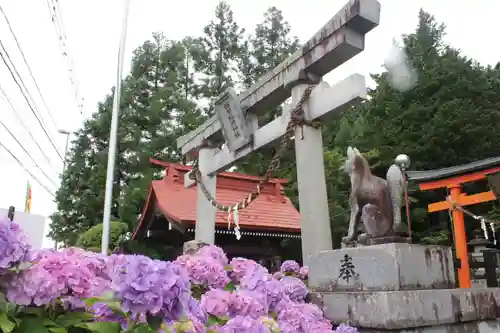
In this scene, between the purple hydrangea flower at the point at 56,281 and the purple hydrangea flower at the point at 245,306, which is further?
the purple hydrangea flower at the point at 245,306

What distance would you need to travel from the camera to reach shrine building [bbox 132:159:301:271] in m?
10.4

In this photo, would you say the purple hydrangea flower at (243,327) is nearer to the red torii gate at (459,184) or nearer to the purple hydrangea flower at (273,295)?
the purple hydrangea flower at (273,295)

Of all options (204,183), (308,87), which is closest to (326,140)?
(204,183)

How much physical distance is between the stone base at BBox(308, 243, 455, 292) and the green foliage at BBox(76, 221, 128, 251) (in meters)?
10.8

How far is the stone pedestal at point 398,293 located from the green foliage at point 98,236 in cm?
1093

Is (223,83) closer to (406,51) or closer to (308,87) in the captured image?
(406,51)

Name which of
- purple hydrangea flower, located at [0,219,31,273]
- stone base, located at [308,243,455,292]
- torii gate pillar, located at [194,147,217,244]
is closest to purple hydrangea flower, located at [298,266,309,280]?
stone base, located at [308,243,455,292]

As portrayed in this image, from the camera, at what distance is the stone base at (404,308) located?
3.01 meters

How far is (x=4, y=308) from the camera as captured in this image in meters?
1.49

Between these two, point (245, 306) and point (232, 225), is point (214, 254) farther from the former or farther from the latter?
point (232, 225)

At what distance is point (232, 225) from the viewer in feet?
33.7

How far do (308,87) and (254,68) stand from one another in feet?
65.8

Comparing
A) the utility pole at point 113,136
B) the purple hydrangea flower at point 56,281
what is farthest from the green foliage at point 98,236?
the purple hydrangea flower at point 56,281

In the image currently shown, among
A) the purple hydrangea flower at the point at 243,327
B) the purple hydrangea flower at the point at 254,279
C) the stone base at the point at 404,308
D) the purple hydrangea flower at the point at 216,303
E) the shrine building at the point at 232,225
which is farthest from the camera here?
the shrine building at the point at 232,225
